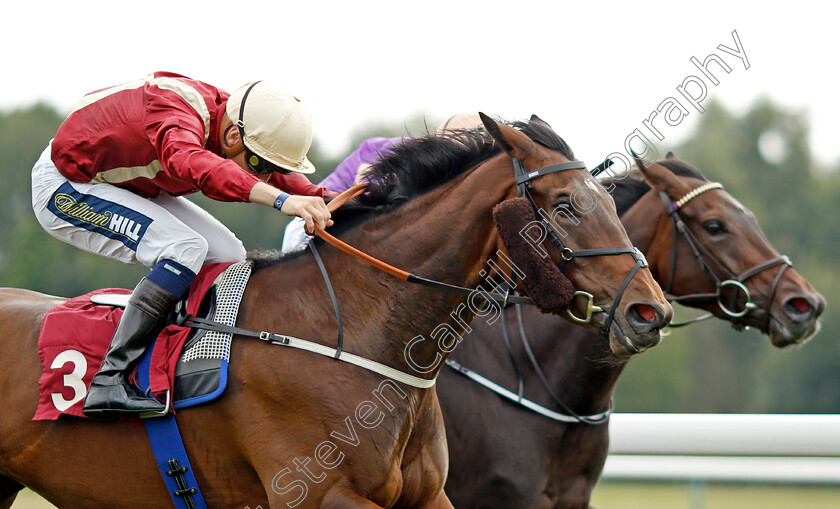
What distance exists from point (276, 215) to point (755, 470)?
31410 millimetres

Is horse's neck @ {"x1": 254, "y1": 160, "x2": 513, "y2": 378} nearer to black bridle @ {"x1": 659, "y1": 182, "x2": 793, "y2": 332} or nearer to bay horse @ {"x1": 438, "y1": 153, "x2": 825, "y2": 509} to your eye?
bay horse @ {"x1": 438, "y1": 153, "x2": 825, "y2": 509}

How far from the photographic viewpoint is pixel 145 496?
360 cm

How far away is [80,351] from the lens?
366cm

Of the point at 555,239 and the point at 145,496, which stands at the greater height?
the point at 555,239

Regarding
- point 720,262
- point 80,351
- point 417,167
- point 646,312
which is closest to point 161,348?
point 80,351

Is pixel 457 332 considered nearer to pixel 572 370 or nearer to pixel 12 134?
pixel 572 370

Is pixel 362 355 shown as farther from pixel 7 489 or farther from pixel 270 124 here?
pixel 7 489

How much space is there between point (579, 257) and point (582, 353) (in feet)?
5.06

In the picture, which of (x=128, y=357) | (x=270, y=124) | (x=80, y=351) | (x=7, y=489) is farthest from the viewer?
(x=7, y=489)

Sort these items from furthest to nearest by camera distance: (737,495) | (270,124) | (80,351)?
(737,495)
(270,124)
(80,351)

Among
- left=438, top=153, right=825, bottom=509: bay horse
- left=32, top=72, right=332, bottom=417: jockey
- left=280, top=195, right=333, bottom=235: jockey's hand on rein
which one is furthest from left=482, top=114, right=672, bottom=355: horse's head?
left=438, top=153, right=825, bottom=509: bay horse

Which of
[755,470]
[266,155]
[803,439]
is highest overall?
[266,155]

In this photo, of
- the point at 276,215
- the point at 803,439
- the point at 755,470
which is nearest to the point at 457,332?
the point at 803,439

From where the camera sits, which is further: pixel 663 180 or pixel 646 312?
pixel 663 180
